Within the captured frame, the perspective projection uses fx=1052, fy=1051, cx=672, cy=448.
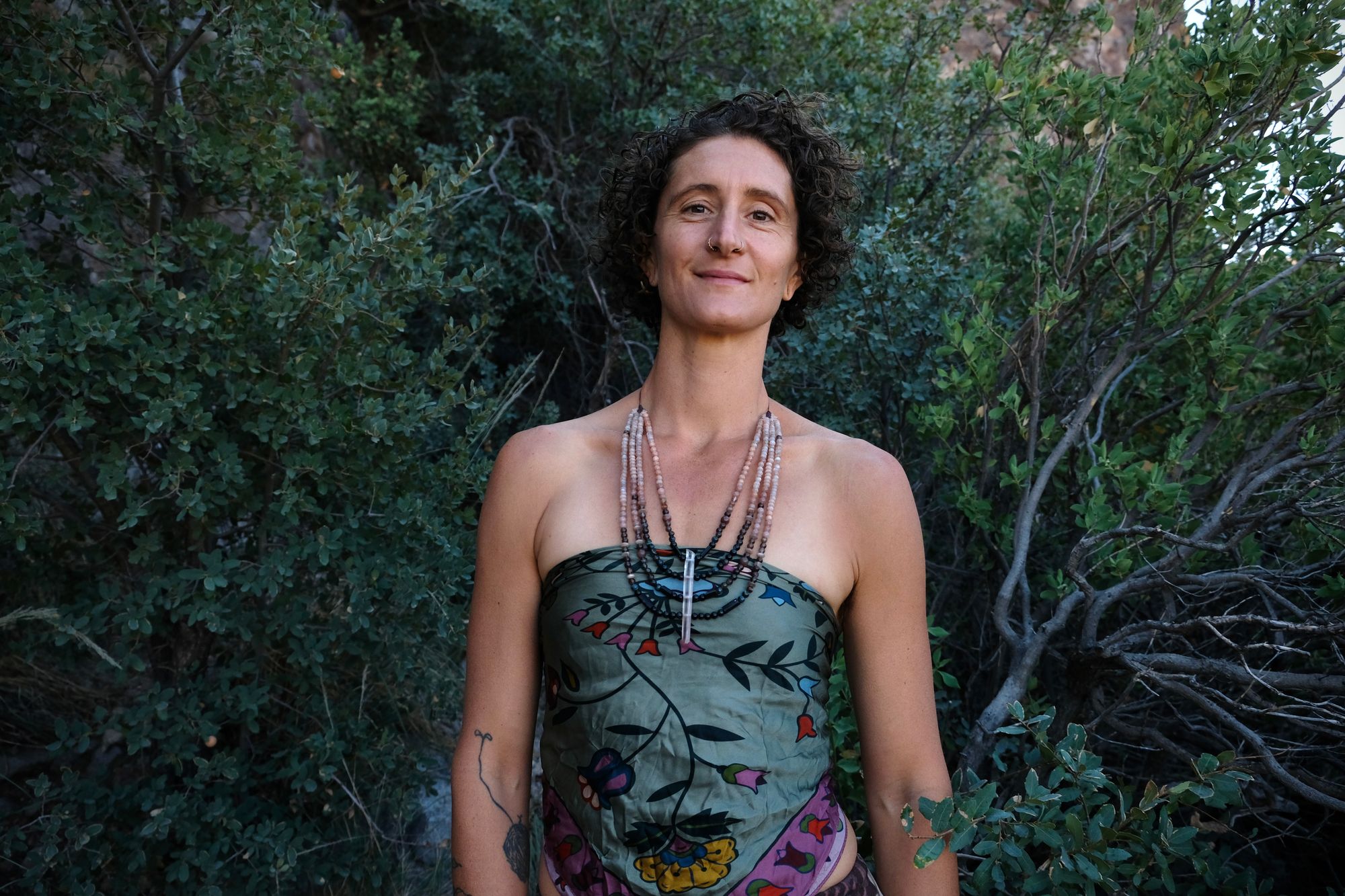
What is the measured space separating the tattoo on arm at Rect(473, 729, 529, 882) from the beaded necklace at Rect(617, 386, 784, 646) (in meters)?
0.41

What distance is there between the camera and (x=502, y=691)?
180 centimetres

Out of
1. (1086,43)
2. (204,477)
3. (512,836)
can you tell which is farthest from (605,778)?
(1086,43)

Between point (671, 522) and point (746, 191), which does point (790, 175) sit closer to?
point (746, 191)

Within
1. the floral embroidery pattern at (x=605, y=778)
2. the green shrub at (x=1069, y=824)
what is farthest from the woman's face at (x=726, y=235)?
the green shrub at (x=1069, y=824)

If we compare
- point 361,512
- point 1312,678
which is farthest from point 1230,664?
point 361,512

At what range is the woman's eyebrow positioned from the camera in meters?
1.88

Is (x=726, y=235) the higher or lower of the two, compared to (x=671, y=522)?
higher

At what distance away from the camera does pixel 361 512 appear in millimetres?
2758

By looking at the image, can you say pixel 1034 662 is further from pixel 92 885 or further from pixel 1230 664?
pixel 92 885

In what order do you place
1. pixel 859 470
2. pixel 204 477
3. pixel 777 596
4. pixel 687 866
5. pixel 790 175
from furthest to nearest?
pixel 204 477, pixel 790 175, pixel 859 470, pixel 777 596, pixel 687 866

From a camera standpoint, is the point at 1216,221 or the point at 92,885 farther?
the point at 92,885

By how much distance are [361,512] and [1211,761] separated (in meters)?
2.02

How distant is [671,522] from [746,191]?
61cm

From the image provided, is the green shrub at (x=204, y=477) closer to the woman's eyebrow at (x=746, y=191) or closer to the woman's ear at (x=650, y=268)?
the woman's ear at (x=650, y=268)
